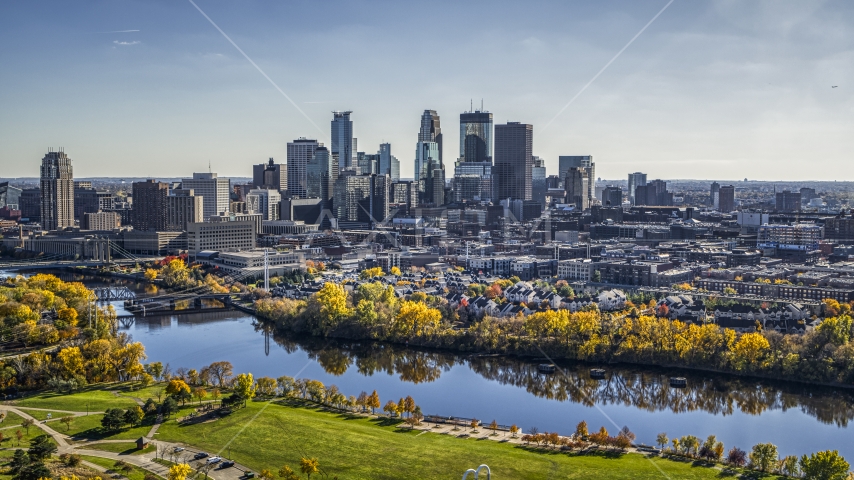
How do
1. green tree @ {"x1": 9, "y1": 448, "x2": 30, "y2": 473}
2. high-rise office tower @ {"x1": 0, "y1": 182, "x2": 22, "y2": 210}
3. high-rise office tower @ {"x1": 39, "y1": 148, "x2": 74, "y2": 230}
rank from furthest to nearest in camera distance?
high-rise office tower @ {"x1": 0, "y1": 182, "x2": 22, "y2": 210}, high-rise office tower @ {"x1": 39, "y1": 148, "x2": 74, "y2": 230}, green tree @ {"x1": 9, "y1": 448, "x2": 30, "y2": 473}

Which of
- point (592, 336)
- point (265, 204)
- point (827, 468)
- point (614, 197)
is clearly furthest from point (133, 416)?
point (614, 197)

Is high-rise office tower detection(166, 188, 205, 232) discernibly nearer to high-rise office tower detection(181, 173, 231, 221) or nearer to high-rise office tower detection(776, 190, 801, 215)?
high-rise office tower detection(181, 173, 231, 221)

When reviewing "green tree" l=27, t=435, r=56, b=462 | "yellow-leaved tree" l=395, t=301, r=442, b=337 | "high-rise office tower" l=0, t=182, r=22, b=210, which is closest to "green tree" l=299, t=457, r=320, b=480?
"green tree" l=27, t=435, r=56, b=462

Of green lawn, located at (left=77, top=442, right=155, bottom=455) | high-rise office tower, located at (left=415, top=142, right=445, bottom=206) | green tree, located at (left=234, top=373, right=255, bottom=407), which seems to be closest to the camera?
green lawn, located at (left=77, top=442, right=155, bottom=455)

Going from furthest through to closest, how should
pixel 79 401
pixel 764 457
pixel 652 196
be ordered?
pixel 652 196
pixel 79 401
pixel 764 457

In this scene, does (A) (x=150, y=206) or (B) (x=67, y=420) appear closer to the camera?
(B) (x=67, y=420)

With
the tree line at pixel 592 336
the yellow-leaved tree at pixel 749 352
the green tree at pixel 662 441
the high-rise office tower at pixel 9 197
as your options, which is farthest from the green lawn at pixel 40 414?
the high-rise office tower at pixel 9 197

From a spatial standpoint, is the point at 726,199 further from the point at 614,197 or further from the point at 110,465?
the point at 110,465

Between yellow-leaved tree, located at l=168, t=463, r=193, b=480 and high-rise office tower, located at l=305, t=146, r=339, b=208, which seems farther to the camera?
high-rise office tower, located at l=305, t=146, r=339, b=208

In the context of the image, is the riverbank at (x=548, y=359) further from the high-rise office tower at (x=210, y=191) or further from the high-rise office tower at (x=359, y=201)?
the high-rise office tower at (x=359, y=201)
